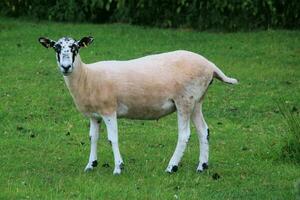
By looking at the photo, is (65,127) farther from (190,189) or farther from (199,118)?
(190,189)

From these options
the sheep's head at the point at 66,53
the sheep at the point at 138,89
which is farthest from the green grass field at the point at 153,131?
the sheep's head at the point at 66,53

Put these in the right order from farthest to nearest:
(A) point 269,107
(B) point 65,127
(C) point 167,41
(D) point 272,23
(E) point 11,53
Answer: (D) point 272,23 < (C) point 167,41 < (E) point 11,53 < (A) point 269,107 < (B) point 65,127

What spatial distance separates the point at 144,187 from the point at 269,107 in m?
5.01

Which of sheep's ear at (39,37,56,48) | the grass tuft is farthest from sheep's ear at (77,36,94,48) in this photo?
the grass tuft

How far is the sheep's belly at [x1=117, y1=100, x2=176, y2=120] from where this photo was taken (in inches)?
376

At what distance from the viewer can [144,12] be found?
21766mm

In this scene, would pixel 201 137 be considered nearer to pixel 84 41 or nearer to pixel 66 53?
pixel 84 41

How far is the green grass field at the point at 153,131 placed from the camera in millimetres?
8891

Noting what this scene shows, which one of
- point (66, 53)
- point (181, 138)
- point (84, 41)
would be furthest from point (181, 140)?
point (66, 53)

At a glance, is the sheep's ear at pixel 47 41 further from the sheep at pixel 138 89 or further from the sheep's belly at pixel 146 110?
the sheep's belly at pixel 146 110

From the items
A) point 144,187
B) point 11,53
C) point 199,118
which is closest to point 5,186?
point 144,187

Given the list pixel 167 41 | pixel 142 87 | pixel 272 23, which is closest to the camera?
pixel 142 87

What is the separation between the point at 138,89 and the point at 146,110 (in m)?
0.26

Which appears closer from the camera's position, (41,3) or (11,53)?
(11,53)
